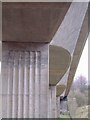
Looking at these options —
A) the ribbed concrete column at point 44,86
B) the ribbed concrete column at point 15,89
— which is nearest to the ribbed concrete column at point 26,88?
the ribbed concrete column at point 15,89


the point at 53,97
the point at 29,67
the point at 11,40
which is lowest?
the point at 53,97

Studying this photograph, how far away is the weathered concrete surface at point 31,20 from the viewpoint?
9.51 metres

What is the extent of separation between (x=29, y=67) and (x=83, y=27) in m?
3.73

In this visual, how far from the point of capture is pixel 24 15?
34.7ft

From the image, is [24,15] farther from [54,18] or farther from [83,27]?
[83,27]

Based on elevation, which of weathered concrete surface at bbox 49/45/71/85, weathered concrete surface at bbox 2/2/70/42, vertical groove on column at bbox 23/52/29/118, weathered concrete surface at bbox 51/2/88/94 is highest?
weathered concrete surface at bbox 51/2/88/94

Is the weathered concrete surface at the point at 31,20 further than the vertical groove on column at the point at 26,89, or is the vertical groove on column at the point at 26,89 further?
the vertical groove on column at the point at 26,89

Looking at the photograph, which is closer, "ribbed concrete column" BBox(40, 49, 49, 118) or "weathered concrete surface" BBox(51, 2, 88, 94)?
"ribbed concrete column" BBox(40, 49, 49, 118)

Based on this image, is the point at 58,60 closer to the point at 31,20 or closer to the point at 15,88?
the point at 15,88

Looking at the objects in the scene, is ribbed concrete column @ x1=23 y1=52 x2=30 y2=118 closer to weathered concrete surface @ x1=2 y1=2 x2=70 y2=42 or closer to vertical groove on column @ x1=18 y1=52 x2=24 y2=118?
vertical groove on column @ x1=18 y1=52 x2=24 y2=118

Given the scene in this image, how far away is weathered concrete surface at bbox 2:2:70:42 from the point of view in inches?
374

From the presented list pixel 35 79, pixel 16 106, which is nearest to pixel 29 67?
pixel 35 79

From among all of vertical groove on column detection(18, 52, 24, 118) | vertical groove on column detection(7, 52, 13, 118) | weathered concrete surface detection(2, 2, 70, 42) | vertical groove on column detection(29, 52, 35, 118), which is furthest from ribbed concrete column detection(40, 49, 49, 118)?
vertical groove on column detection(7, 52, 13, 118)

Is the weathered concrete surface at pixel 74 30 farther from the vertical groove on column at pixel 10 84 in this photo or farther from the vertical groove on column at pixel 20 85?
the vertical groove on column at pixel 10 84
